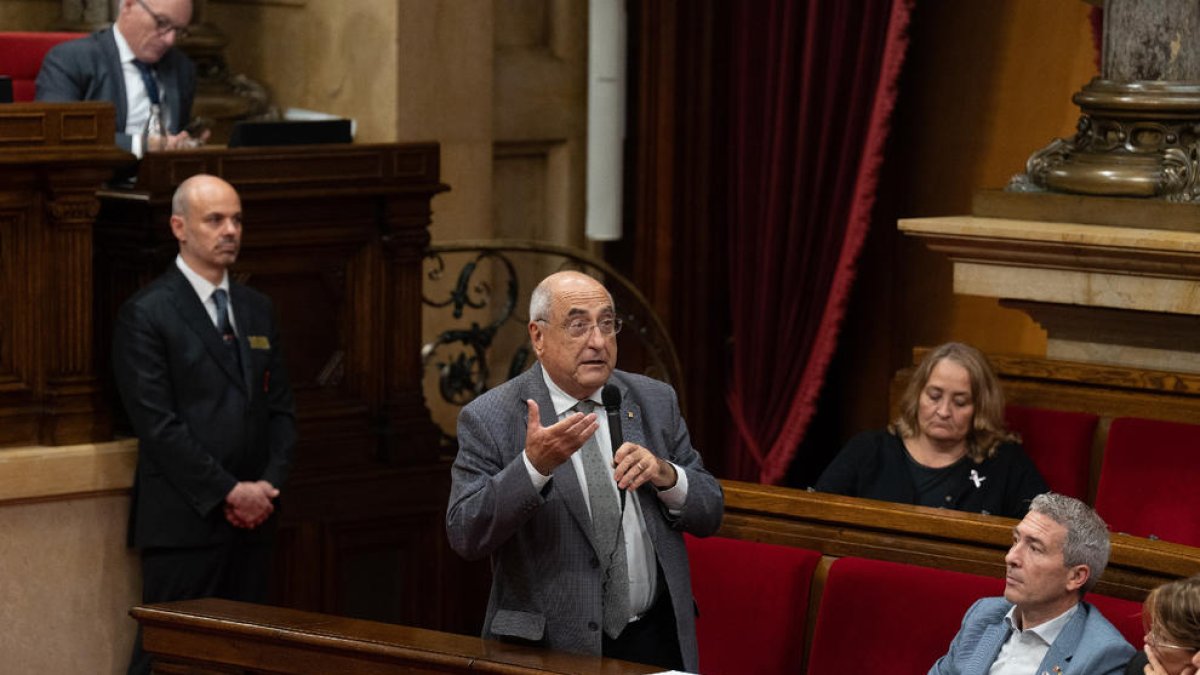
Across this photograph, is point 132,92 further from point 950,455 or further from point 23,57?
point 950,455

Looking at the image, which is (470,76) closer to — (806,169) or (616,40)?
(616,40)

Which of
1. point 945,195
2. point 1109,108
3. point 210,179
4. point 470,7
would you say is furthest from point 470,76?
point 1109,108

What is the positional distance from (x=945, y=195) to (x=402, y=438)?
225cm

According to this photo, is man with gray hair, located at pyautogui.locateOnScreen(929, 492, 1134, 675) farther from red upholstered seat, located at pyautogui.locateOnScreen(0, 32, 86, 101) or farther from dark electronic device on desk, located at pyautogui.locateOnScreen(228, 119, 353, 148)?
red upholstered seat, located at pyautogui.locateOnScreen(0, 32, 86, 101)

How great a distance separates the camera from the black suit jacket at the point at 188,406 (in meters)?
5.24

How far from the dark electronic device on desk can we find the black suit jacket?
63 cm

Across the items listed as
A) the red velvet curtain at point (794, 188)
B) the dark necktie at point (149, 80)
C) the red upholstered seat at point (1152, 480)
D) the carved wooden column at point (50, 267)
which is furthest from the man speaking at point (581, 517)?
the red velvet curtain at point (794, 188)

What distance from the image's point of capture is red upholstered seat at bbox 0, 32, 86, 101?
6652 mm

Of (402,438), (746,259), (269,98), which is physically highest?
(269,98)

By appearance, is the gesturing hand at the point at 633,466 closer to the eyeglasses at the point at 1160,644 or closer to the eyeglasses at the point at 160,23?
the eyeglasses at the point at 1160,644

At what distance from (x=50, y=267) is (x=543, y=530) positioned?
205 centimetres

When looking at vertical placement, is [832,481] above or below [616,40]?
below

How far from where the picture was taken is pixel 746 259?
7.52 metres

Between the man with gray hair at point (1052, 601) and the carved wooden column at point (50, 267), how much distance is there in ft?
8.31
